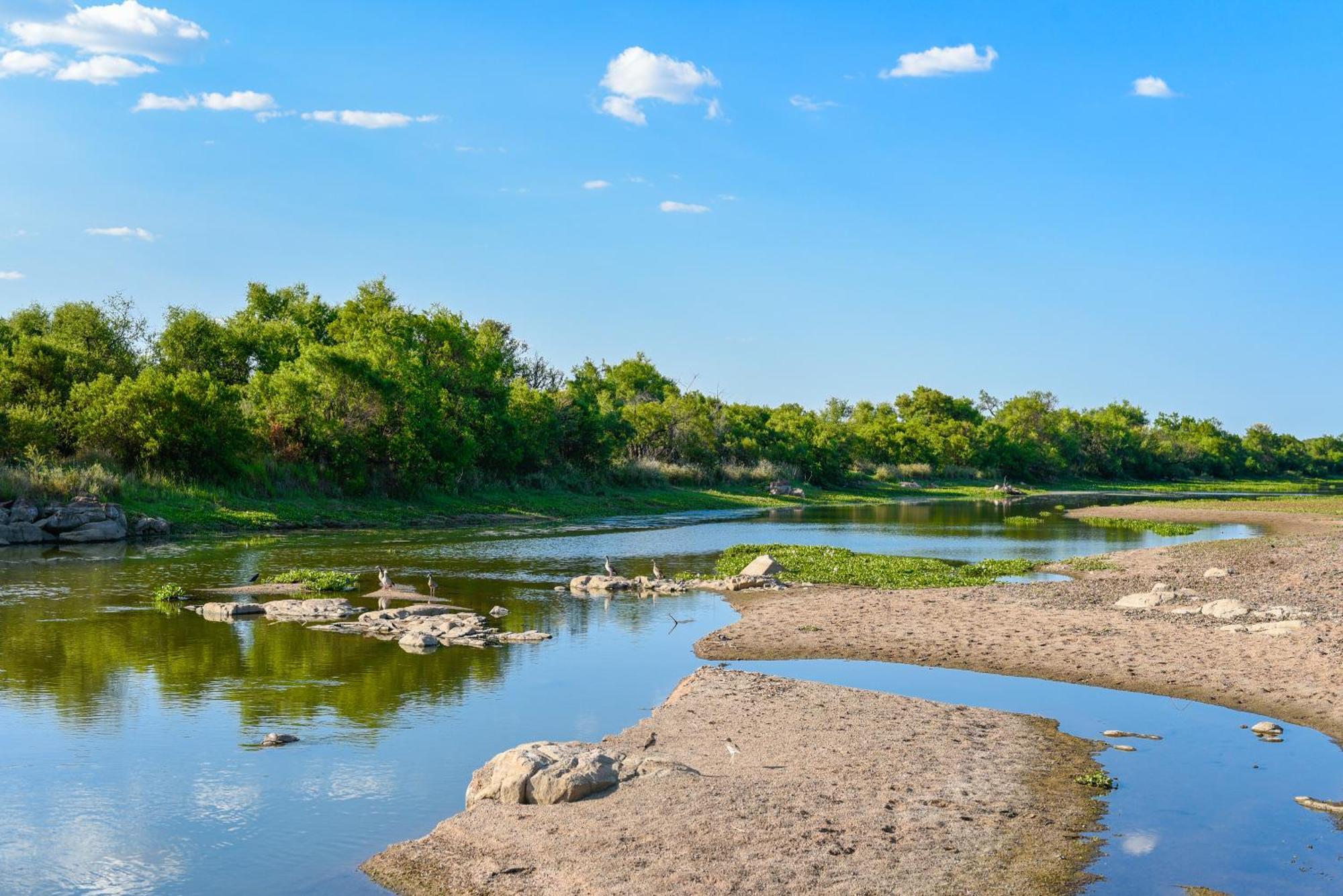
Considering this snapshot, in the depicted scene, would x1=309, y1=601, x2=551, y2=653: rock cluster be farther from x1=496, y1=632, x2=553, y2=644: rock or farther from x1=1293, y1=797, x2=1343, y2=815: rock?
x1=1293, y1=797, x2=1343, y2=815: rock

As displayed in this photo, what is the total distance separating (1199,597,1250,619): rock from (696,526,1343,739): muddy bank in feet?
0.72

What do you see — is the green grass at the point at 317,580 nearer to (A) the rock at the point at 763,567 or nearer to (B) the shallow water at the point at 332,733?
(B) the shallow water at the point at 332,733

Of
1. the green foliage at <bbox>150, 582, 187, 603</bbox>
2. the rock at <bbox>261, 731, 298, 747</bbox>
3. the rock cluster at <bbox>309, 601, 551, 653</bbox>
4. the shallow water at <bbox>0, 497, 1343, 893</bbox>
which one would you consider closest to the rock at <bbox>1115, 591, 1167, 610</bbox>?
the shallow water at <bbox>0, 497, 1343, 893</bbox>

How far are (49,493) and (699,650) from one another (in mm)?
33563

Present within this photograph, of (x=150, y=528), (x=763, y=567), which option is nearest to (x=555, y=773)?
(x=763, y=567)

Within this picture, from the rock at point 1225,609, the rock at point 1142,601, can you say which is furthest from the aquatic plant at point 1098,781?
the rock at point 1142,601

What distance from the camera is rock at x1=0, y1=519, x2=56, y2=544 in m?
40.6

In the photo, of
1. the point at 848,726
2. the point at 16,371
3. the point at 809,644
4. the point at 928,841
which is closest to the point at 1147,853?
the point at 928,841

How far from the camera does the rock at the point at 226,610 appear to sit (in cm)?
2522

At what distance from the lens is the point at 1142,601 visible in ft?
84.4

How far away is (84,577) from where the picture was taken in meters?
31.9

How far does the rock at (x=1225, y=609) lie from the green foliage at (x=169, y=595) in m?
23.9

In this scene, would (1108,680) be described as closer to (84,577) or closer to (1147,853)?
(1147,853)

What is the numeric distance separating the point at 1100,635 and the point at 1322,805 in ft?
31.2
